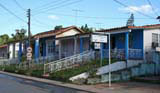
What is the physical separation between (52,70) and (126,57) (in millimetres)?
6927

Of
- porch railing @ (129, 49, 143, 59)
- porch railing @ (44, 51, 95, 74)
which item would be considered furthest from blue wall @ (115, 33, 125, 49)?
porch railing @ (44, 51, 95, 74)

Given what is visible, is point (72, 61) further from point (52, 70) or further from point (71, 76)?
point (71, 76)

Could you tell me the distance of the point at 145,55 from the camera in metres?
20.7

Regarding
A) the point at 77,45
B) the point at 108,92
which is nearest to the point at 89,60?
the point at 77,45

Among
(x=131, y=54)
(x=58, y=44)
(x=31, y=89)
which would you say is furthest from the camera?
(x=58, y=44)

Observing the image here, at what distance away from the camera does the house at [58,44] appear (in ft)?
97.4

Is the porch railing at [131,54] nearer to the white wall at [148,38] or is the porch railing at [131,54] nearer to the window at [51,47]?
the white wall at [148,38]

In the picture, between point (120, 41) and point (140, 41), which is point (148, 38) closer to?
point (140, 41)

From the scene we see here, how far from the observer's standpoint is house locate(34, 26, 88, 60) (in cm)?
2969

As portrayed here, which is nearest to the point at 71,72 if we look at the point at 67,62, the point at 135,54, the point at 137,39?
the point at 67,62

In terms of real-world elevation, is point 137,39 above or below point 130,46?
above

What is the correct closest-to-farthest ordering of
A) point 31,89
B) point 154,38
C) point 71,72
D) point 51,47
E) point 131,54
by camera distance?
point 31,89 < point 71,72 < point 131,54 < point 154,38 < point 51,47

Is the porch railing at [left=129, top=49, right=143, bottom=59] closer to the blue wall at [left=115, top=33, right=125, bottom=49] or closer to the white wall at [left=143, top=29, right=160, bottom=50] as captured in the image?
the white wall at [left=143, top=29, right=160, bottom=50]

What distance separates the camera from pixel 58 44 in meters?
31.9
